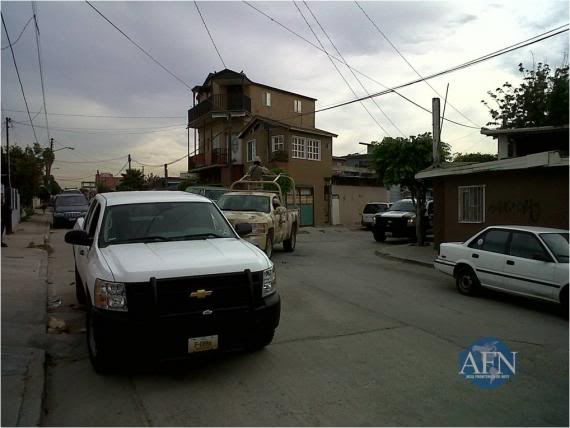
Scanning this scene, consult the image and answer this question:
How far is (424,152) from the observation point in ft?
59.3

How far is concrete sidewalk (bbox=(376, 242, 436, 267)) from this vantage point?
47.9 feet

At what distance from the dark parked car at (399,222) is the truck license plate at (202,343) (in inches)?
657

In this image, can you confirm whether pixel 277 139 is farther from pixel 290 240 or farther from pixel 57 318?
pixel 57 318

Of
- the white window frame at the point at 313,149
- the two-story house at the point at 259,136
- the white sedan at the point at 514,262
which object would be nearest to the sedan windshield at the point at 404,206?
the two-story house at the point at 259,136

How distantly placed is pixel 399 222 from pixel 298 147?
41.5 ft

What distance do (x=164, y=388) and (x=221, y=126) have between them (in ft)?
118

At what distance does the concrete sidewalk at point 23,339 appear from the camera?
13.4ft

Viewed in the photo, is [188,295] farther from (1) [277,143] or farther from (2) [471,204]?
(1) [277,143]

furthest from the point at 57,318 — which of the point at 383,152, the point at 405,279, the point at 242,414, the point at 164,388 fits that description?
the point at 383,152

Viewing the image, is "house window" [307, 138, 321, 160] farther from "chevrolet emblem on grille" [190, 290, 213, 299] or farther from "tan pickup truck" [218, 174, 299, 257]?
"chevrolet emblem on grille" [190, 290, 213, 299]

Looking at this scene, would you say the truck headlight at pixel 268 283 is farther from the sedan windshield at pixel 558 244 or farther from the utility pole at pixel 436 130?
the utility pole at pixel 436 130

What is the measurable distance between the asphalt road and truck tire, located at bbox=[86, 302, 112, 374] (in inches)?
5.0

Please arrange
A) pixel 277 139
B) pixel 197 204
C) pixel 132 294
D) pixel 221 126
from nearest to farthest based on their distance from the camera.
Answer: pixel 132 294
pixel 197 204
pixel 277 139
pixel 221 126

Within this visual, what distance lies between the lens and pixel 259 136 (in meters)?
33.1
